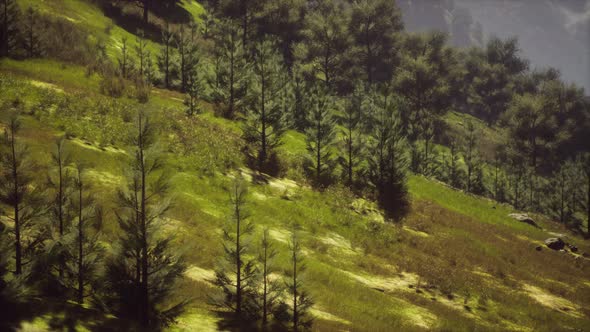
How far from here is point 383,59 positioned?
266 ft

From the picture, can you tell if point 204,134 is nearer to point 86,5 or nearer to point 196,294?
point 196,294

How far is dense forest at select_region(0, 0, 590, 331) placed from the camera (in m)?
9.37

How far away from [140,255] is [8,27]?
2883cm

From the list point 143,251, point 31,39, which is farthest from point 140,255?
point 31,39

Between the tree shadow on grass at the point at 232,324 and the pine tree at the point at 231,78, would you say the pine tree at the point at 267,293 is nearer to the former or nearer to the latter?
the tree shadow on grass at the point at 232,324

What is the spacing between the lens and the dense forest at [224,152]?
937 centimetres

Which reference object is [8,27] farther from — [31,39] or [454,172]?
[454,172]

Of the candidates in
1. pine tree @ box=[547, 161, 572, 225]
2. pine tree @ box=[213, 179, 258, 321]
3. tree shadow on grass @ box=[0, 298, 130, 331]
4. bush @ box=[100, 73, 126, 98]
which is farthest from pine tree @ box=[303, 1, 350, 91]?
tree shadow on grass @ box=[0, 298, 130, 331]

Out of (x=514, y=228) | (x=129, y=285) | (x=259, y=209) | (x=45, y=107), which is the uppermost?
(x=45, y=107)

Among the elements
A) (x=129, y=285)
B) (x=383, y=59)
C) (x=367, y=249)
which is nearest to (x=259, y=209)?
(x=367, y=249)

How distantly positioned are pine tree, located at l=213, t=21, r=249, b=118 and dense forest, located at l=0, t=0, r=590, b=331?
0.22 meters

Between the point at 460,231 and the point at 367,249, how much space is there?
1149 cm

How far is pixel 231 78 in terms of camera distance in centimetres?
3934

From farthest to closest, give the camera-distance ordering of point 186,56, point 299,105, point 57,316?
1. point 299,105
2. point 186,56
3. point 57,316
